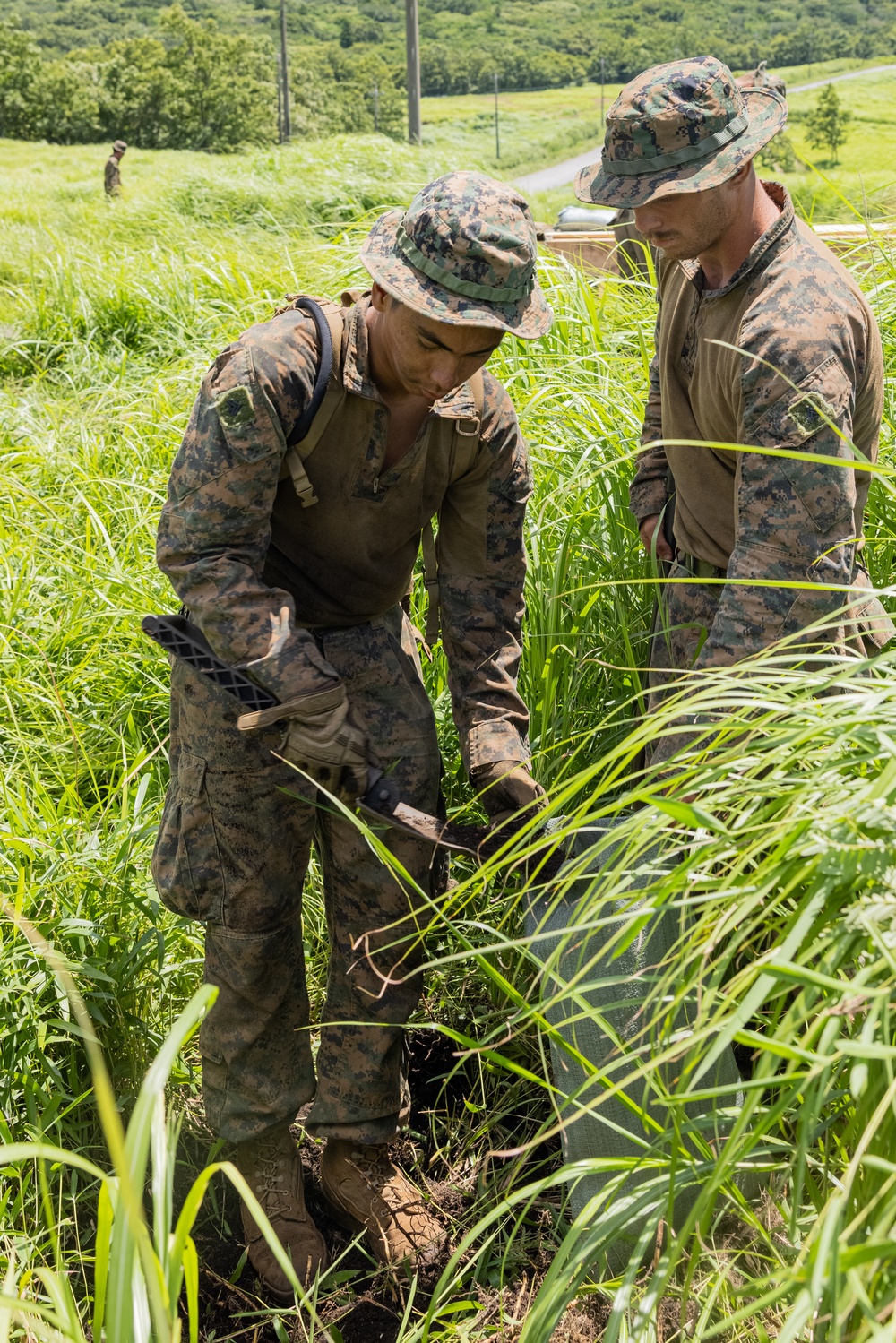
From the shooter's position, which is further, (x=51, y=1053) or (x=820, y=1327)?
(x=51, y=1053)

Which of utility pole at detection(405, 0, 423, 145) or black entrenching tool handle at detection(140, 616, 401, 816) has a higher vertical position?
utility pole at detection(405, 0, 423, 145)

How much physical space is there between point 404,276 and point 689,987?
48.8 inches

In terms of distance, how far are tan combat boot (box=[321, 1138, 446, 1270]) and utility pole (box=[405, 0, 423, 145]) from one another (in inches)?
549

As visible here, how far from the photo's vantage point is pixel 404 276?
73.6 inches

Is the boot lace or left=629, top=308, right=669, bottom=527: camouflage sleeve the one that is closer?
the boot lace

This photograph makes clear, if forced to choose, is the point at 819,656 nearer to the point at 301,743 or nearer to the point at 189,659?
the point at 301,743

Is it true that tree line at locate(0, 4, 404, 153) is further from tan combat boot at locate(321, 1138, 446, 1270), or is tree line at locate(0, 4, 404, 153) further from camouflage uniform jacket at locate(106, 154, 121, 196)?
tan combat boot at locate(321, 1138, 446, 1270)

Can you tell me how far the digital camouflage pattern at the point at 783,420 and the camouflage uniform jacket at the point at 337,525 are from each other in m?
0.37

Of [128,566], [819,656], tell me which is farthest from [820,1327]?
[128,566]

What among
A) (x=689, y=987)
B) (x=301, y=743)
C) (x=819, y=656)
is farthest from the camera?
(x=301, y=743)

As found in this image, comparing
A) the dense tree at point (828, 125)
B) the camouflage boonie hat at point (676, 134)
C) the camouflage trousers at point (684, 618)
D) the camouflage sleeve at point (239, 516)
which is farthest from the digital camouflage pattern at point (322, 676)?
the dense tree at point (828, 125)

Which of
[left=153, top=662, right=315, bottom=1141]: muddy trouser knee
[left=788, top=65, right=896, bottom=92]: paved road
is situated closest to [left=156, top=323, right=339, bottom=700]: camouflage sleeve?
[left=153, top=662, right=315, bottom=1141]: muddy trouser knee

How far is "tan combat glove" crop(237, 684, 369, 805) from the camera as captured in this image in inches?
77.4

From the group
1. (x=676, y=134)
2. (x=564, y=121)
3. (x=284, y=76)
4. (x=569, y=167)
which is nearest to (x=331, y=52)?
(x=564, y=121)
